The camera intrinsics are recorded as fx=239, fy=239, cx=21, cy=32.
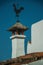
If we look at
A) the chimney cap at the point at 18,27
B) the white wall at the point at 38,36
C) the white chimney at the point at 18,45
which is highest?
the chimney cap at the point at 18,27

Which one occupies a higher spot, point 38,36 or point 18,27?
point 18,27

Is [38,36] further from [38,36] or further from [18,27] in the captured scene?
[18,27]

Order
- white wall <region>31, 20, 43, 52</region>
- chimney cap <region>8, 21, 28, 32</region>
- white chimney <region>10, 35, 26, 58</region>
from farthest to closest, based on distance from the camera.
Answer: chimney cap <region>8, 21, 28, 32</region>, white chimney <region>10, 35, 26, 58</region>, white wall <region>31, 20, 43, 52</region>

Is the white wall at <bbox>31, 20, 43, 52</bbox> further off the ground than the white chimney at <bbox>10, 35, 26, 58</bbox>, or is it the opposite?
the white chimney at <bbox>10, 35, 26, 58</bbox>

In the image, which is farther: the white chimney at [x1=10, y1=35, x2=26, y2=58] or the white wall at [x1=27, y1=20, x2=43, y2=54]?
the white chimney at [x1=10, y1=35, x2=26, y2=58]

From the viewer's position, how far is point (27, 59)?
7.52 ft

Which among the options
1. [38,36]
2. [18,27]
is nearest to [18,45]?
[18,27]

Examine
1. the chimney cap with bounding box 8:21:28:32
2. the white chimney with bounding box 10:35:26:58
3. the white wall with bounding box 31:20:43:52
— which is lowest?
the white wall with bounding box 31:20:43:52

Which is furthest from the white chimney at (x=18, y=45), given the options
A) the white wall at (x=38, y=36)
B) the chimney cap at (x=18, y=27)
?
the white wall at (x=38, y=36)

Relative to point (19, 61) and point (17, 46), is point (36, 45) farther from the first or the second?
point (17, 46)

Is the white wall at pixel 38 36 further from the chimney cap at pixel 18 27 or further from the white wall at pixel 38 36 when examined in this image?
the chimney cap at pixel 18 27

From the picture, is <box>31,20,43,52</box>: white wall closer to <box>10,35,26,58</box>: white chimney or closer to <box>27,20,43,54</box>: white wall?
<box>27,20,43,54</box>: white wall

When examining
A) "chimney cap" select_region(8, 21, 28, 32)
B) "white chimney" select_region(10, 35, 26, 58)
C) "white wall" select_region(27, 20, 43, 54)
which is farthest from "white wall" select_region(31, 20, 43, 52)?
"chimney cap" select_region(8, 21, 28, 32)

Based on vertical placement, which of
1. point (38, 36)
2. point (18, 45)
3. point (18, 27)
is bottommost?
point (38, 36)
